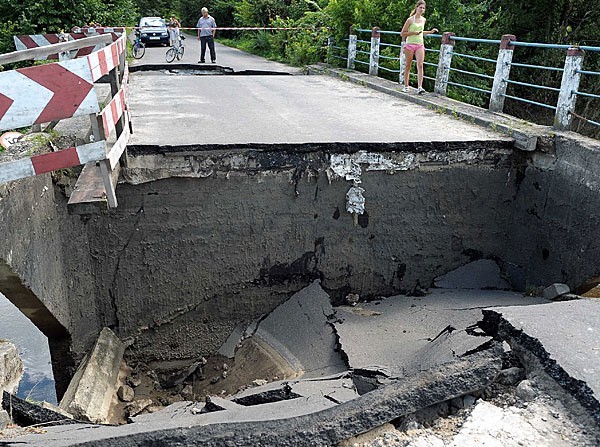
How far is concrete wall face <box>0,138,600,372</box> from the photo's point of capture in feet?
21.0

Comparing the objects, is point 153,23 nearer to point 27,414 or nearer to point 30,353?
point 30,353

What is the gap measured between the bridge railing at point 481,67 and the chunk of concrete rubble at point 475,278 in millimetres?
1987

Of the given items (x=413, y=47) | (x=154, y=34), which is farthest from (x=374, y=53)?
(x=154, y=34)

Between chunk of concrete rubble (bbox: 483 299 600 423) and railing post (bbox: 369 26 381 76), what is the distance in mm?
10030

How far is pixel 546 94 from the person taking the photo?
1791 centimetres

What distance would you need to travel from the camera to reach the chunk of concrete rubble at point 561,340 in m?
2.99

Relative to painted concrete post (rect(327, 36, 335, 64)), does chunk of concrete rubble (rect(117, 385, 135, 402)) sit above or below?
below

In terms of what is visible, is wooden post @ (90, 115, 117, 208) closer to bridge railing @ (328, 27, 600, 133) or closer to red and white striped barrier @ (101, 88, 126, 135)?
red and white striped barrier @ (101, 88, 126, 135)

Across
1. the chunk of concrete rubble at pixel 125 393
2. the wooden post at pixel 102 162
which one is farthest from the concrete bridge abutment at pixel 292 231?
the wooden post at pixel 102 162

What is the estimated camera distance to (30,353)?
8.54 meters

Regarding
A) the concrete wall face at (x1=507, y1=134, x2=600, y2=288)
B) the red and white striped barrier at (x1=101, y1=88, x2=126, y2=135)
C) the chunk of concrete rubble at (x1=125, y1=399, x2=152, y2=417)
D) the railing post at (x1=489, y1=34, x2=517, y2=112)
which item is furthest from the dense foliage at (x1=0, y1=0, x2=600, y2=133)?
the chunk of concrete rubble at (x1=125, y1=399, x2=152, y2=417)

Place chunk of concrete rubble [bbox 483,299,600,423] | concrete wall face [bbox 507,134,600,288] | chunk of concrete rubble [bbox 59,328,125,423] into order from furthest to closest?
concrete wall face [bbox 507,134,600,288], chunk of concrete rubble [bbox 59,328,125,423], chunk of concrete rubble [bbox 483,299,600,423]

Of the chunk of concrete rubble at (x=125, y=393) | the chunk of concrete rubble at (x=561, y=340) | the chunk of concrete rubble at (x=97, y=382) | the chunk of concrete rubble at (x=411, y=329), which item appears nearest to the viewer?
the chunk of concrete rubble at (x=561, y=340)

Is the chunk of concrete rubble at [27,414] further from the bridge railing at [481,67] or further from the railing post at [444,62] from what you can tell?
the railing post at [444,62]
